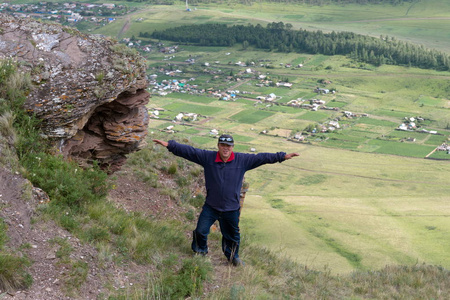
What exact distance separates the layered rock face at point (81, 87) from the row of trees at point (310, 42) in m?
124

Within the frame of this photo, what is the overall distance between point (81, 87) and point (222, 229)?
438 centimetres

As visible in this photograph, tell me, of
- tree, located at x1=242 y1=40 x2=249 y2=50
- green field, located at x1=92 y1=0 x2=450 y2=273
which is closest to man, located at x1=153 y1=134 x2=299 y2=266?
green field, located at x1=92 y1=0 x2=450 y2=273

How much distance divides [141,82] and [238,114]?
76947mm

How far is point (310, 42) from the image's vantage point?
142 meters

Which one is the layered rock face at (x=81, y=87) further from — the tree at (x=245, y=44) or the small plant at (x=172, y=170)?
the tree at (x=245, y=44)

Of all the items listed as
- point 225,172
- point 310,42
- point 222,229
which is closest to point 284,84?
point 310,42

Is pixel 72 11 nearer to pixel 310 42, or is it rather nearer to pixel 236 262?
pixel 310 42

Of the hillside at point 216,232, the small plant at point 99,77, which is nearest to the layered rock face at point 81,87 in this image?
the small plant at point 99,77

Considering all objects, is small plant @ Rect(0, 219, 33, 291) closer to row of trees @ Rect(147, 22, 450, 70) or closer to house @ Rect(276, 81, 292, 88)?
house @ Rect(276, 81, 292, 88)

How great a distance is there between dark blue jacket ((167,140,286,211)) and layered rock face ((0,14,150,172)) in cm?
328

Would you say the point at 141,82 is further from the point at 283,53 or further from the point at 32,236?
the point at 283,53

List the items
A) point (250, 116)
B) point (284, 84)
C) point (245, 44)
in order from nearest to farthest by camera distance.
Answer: point (250, 116) → point (284, 84) → point (245, 44)

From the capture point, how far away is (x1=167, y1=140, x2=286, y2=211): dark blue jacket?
8539 millimetres

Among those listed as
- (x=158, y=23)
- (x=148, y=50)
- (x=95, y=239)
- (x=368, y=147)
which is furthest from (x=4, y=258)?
(x=158, y=23)
